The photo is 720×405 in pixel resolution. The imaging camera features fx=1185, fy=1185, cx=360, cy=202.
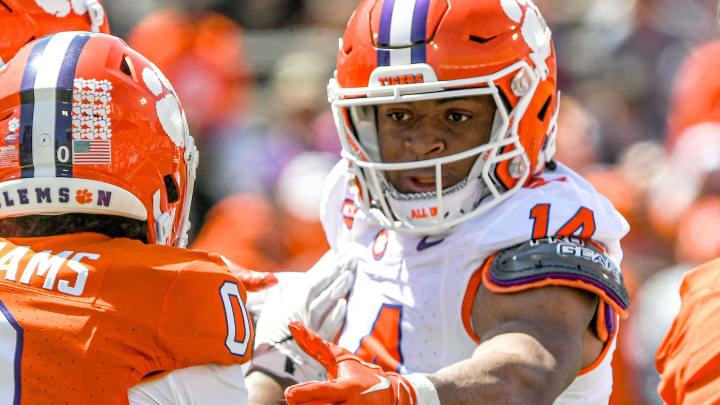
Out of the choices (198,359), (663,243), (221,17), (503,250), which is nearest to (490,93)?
(503,250)

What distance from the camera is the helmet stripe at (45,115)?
2270mm

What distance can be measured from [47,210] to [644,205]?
4883 mm

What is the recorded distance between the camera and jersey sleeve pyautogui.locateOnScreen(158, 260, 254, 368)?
2180 mm

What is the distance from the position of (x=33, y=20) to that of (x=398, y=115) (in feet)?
3.29

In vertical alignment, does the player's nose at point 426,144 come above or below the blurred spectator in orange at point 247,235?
above

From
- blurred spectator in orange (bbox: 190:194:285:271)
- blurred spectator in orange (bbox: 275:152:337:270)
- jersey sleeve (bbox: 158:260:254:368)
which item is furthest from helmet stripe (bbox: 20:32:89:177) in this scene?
blurred spectator in orange (bbox: 275:152:337:270)

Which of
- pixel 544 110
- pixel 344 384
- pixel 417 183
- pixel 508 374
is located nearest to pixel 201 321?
pixel 344 384

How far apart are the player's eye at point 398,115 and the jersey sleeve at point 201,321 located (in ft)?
3.00

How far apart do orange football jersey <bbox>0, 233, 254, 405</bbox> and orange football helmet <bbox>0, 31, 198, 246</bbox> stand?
0.35 ft

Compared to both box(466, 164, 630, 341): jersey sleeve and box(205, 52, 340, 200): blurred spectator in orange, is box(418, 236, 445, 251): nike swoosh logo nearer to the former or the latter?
box(466, 164, 630, 341): jersey sleeve

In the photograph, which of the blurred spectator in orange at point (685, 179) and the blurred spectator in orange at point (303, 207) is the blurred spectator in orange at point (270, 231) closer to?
the blurred spectator in orange at point (303, 207)

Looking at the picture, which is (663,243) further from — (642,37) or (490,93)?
(490,93)

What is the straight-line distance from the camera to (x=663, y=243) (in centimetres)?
645

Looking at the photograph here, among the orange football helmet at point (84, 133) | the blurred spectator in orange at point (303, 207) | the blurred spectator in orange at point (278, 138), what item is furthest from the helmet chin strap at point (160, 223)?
the blurred spectator in orange at point (278, 138)
